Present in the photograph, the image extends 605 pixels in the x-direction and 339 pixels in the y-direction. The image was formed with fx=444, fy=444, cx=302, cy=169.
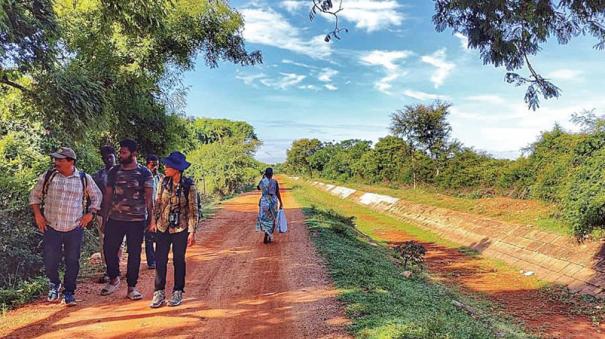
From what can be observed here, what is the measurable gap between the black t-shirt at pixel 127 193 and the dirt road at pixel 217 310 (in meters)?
1.05

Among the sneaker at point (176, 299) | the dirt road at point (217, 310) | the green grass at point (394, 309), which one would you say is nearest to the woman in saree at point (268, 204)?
the green grass at point (394, 309)

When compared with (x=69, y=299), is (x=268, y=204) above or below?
above

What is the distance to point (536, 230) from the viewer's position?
1464cm

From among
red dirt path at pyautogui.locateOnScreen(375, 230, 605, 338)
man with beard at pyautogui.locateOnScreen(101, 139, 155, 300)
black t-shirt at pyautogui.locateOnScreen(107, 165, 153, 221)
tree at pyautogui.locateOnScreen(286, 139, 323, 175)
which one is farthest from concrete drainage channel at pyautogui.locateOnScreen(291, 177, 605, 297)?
tree at pyautogui.locateOnScreen(286, 139, 323, 175)

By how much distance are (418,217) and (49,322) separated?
20929 millimetres

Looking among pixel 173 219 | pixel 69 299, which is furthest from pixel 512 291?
pixel 69 299

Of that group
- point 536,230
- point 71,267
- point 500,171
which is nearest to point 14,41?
point 71,267

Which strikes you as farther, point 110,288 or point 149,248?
point 149,248

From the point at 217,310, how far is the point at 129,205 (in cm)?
164

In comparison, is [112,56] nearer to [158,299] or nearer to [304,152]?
[158,299]

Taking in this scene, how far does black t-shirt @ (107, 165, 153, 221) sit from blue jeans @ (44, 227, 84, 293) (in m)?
0.48

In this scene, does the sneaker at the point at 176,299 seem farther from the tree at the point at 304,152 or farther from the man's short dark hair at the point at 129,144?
the tree at the point at 304,152

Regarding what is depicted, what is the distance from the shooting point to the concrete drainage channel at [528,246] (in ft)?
36.0

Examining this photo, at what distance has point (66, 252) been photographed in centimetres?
518
